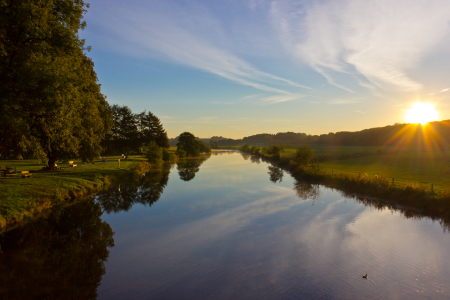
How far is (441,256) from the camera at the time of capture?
9.12m

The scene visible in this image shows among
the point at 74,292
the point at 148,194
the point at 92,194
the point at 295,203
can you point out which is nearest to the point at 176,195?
the point at 148,194

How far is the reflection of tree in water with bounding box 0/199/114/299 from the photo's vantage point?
6.65 m

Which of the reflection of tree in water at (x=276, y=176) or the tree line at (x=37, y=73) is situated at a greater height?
the tree line at (x=37, y=73)

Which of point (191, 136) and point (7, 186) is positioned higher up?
point (191, 136)

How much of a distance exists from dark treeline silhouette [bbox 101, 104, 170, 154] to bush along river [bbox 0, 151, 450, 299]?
160 ft

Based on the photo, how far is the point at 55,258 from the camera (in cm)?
846

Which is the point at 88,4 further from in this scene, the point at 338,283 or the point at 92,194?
the point at 338,283

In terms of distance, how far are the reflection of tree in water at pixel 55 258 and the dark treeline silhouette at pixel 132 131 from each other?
51.8m

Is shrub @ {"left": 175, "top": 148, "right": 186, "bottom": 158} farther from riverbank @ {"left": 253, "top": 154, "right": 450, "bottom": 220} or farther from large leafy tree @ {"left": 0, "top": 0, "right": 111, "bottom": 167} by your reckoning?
large leafy tree @ {"left": 0, "top": 0, "right": 111, "bottom": 167}

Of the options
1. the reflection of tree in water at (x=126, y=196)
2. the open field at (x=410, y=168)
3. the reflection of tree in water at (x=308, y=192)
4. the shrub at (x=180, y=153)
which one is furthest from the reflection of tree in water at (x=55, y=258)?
the shrub at (x=180, y=153)

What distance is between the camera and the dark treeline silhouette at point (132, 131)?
62188 mm

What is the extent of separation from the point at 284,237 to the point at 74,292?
7.88m

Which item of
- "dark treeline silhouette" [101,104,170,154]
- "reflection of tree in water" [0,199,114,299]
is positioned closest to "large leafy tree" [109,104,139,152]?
"dark treeline silhouette" [101,104,170,154]

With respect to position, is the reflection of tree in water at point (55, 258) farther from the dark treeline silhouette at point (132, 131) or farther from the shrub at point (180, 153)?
the shrub at point (180, 153)
